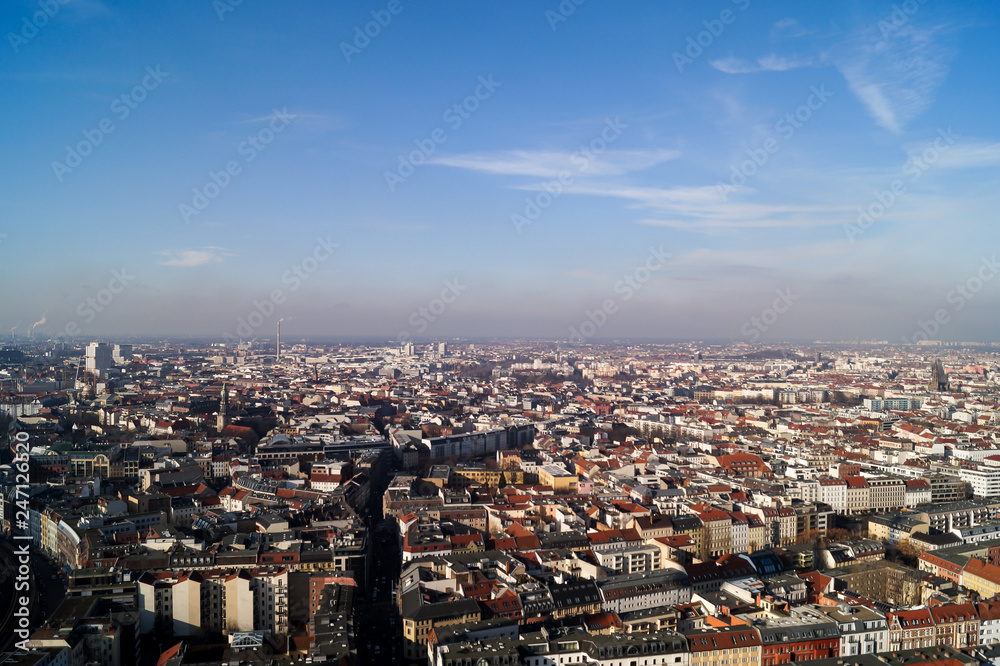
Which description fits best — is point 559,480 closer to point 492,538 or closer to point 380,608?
point 492,538

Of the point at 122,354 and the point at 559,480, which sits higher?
the point at 122,354

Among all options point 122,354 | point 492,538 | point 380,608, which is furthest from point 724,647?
point 122,354

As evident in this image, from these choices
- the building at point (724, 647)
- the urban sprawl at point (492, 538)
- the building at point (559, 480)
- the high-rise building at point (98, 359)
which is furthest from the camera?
the high-rise building at point (98, 359)

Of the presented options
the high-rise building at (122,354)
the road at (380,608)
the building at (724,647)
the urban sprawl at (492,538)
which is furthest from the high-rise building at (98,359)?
the building at (724,647)

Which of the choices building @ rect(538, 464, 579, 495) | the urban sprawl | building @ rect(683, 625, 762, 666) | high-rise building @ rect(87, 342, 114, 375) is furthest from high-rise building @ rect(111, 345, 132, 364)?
building @ rect(683, 625, 762, 666)

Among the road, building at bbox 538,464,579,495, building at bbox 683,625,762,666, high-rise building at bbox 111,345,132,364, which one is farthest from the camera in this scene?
high-rise building at bbox 111,345,132,364

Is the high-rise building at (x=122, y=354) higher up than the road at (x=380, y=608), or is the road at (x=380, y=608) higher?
the high-rise building at (x=122, y=354)

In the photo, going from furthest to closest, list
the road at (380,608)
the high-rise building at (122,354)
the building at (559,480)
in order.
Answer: the high-rise building at (122,354) < the building at (559,480) < the road at (380,608)

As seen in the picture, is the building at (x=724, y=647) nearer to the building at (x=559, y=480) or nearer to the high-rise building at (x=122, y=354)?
the building at (x=559, y=480)

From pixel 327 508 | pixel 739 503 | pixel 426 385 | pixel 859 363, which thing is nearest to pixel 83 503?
pixel 327 508

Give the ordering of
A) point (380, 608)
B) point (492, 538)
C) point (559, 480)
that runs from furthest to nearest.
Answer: point (559, 480), point (492, 538), point (380, 608)

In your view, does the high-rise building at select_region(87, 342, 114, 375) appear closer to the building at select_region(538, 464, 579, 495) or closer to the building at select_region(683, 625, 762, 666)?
the building at select_region(538, 464, 579, 495)
